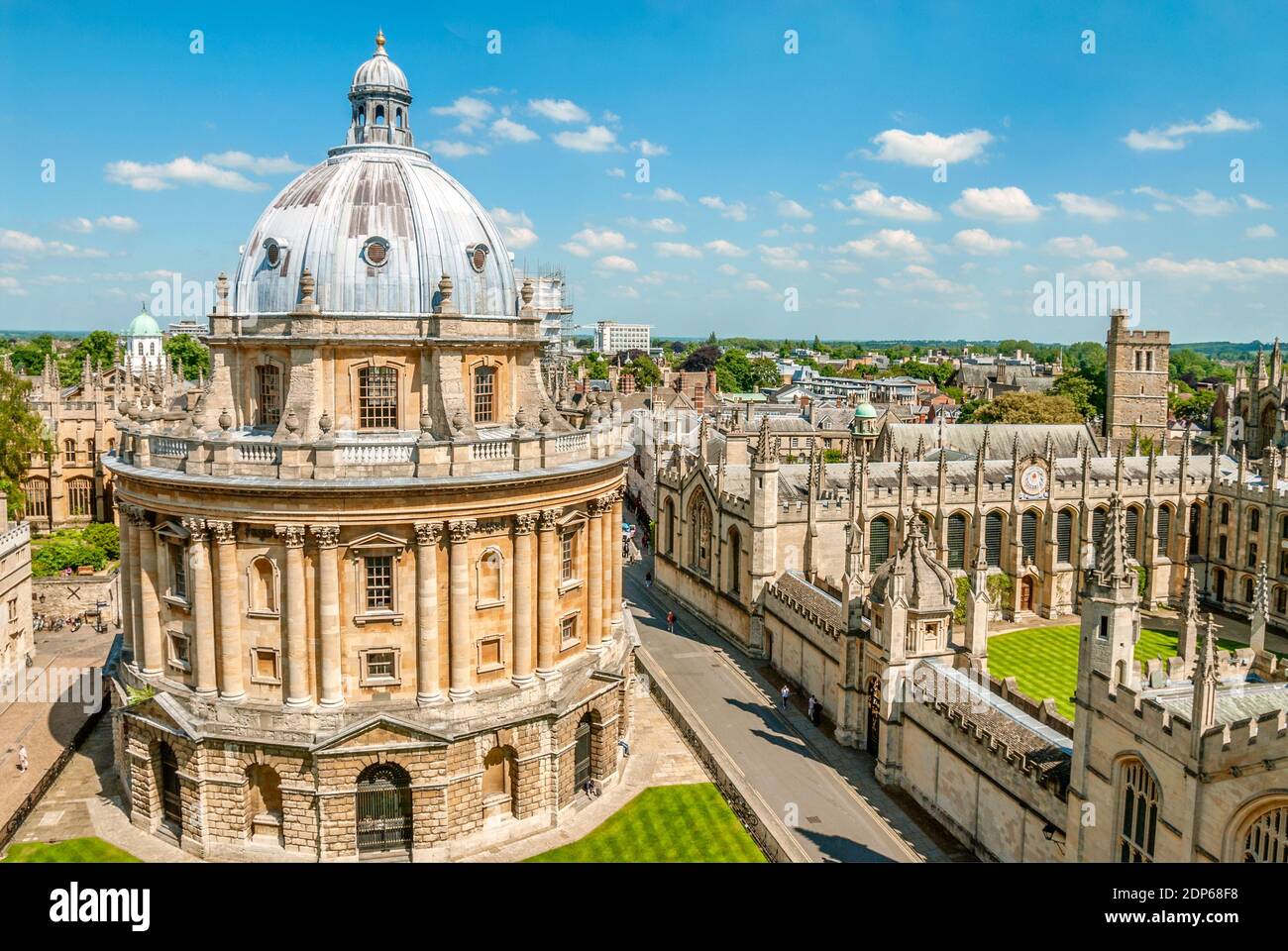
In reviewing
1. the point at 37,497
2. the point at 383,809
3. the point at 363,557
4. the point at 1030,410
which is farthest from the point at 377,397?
the point at 1030,410

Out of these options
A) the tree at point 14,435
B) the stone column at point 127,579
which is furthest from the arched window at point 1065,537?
the tree at point 14,435

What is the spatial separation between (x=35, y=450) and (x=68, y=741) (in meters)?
39.6

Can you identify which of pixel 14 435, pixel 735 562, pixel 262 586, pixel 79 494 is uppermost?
pixel 14 435

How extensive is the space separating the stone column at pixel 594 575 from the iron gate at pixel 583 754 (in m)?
2.69

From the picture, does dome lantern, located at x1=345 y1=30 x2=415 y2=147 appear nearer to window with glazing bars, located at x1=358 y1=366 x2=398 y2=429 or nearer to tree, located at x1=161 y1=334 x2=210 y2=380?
window with glazing bars, located at x1=358 y1=366 x2=398 y2=429

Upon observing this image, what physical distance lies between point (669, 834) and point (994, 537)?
116 feet

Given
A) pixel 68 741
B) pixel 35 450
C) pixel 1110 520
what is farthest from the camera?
pixel 35 450

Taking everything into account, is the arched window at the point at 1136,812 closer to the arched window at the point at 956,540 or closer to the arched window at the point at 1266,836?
the arched window at the point at 1266,836

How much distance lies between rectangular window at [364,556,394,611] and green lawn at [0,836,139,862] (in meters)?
10.4

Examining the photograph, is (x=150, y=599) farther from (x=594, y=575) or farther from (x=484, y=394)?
(x=594, y=575)

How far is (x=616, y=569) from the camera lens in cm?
3681

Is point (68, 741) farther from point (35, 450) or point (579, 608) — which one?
point (35, 450)
